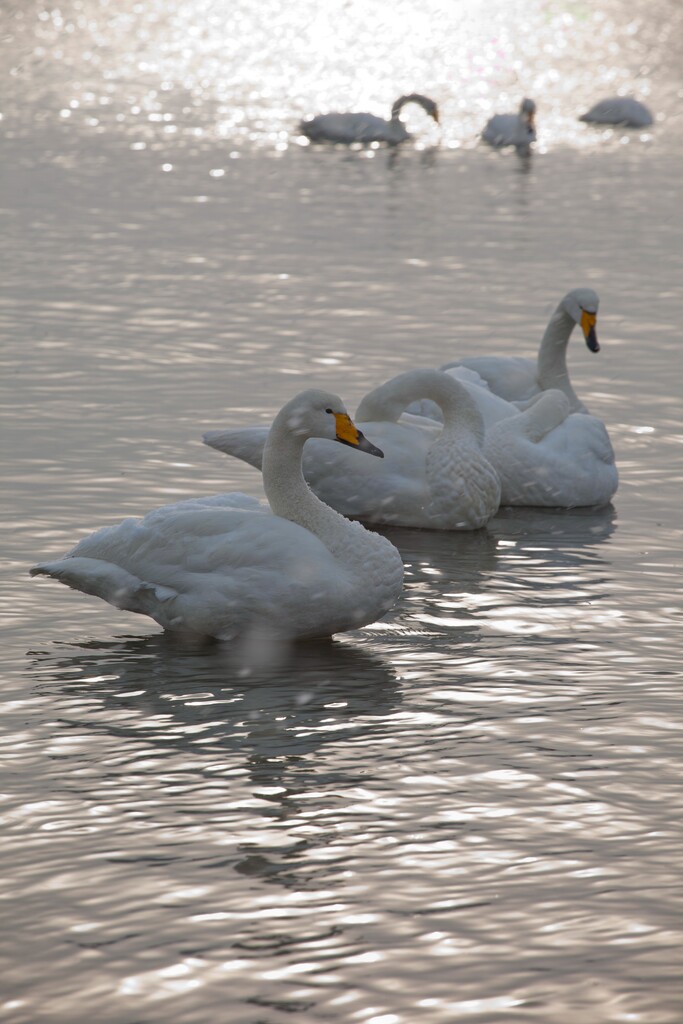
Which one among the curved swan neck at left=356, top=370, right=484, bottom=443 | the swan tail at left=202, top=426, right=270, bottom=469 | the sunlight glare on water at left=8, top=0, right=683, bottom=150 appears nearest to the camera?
the swan tail at left=202, top=426, right=270, bottom=469

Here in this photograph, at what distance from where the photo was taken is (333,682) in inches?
356

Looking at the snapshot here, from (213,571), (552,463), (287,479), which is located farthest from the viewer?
(552,463)

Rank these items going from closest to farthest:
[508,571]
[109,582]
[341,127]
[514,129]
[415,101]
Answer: [109,582] < [508,571] < [514,129] < [341,127] < [415,101]

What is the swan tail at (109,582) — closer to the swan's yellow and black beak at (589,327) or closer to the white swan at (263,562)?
the white swan at (263,562)

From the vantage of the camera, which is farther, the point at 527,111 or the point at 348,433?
the point at 527,111

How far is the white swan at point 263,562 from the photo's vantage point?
906cm

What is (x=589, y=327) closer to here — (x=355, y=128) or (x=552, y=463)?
(x=552, y=463)

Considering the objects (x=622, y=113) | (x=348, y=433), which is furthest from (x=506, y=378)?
(x=622, y=113)

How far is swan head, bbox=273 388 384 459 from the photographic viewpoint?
9438 mm

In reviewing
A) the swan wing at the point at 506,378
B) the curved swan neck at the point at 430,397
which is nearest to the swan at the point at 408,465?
the curved swan neck at the point at 430,397

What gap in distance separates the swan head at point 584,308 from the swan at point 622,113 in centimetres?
2307

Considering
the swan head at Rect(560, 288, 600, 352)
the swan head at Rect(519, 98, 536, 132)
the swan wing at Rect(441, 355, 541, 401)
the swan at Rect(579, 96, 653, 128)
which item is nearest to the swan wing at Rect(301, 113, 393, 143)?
the swan head at Rect(519, 98, 536, 132)

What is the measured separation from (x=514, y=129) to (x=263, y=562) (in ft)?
83.9

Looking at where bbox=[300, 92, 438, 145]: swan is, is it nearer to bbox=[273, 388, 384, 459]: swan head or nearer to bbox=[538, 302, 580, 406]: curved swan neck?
bbox=[538, 302, 580, 406]: curved swan neck
